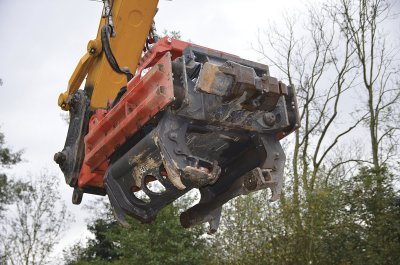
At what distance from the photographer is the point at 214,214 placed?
5227mm

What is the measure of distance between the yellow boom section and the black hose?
0.72 feet

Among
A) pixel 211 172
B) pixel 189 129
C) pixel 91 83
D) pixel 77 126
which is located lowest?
pixel 211 172

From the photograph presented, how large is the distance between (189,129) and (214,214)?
1.06m

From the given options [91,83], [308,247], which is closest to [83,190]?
[91,83]

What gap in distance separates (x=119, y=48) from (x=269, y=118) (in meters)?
1.78

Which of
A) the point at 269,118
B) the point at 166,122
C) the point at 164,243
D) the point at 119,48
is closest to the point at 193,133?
the point at 166,122

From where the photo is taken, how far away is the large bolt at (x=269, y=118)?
471 centimetres

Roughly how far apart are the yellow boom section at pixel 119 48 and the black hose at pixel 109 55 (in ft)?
0.72

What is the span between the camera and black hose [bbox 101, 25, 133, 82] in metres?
5.24

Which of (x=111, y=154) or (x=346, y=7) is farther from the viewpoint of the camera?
(x=346, y=7)

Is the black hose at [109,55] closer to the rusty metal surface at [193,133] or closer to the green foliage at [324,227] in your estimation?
the rusty metal surface at [193,133]

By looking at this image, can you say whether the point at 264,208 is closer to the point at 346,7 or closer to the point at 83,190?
the point at 83,190

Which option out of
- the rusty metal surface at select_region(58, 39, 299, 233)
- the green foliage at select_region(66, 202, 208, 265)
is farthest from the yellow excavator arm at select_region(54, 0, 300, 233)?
the green foliage at select_region(66, 202, 208, 265)

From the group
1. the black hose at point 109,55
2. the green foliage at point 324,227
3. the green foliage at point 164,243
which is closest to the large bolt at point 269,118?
the black hose at point 109,55
